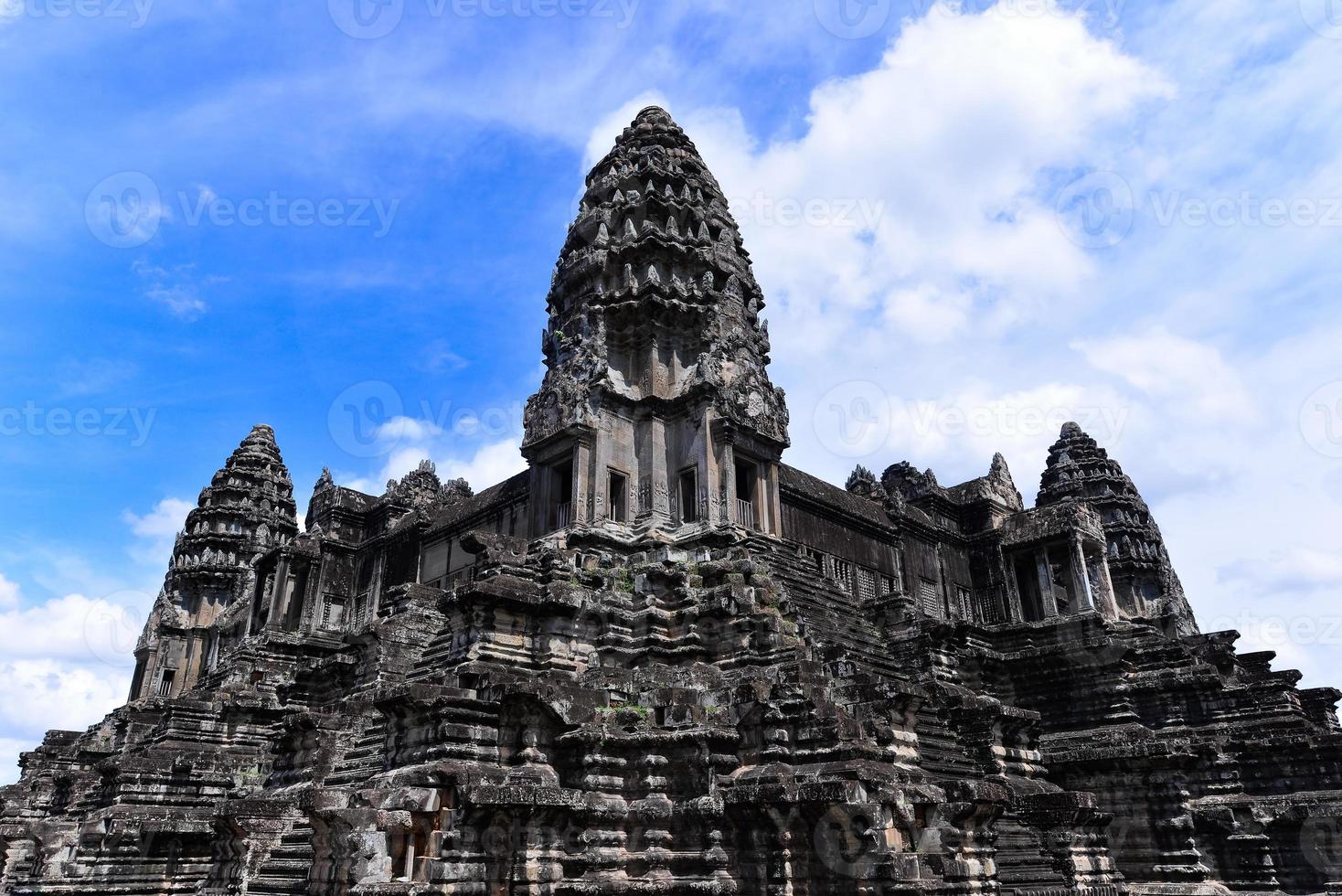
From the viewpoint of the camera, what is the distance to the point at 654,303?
2427 cm

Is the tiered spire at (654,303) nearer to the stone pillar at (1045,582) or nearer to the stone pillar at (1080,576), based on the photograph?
the stone pillar at (1080,576)

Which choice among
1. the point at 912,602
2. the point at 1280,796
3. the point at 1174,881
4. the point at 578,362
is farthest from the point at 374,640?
the point at 1280,796

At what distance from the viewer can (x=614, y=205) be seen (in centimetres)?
2639

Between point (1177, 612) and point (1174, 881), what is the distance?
2399 cm

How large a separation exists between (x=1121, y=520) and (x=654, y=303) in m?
28.6

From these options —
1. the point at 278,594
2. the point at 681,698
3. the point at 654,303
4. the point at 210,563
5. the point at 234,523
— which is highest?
the point at 234,523

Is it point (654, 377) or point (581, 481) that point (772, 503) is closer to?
point (654, 377)

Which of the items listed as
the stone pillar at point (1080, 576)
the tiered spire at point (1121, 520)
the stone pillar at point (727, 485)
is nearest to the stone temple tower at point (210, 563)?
the stone pillar at point (727, 485)

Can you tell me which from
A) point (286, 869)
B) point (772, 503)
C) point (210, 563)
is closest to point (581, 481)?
point (772, 503)

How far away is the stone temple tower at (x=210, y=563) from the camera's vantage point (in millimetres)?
40844

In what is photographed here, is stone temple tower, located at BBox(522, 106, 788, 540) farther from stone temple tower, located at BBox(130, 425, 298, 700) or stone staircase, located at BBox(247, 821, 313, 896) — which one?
stone temple tower, located at BBox(130, 425, 298, 700)

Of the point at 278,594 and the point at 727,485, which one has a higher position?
the point at 278,594

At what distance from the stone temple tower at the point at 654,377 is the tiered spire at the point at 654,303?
39mm

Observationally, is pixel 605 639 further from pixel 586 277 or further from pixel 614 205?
pixel 614 205
